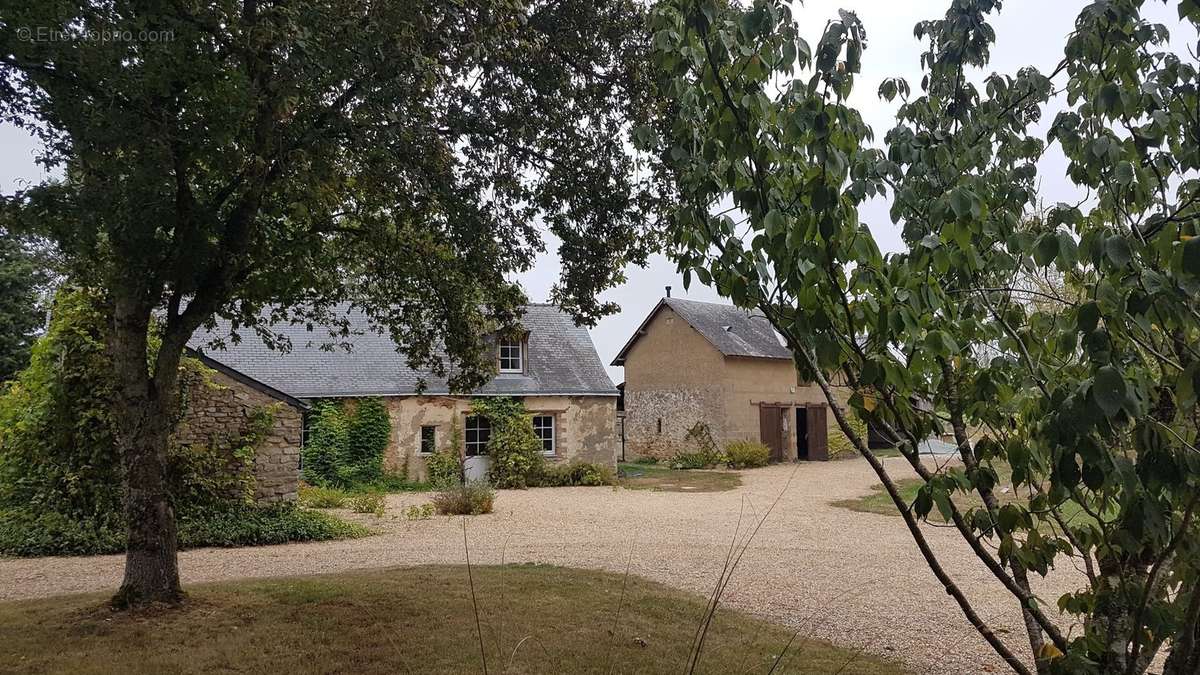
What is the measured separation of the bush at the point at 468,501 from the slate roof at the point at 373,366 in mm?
3546

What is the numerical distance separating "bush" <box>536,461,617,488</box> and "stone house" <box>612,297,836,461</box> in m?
7.05

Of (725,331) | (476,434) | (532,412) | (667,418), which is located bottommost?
(476,434)

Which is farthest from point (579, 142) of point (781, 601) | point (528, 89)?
point (781, 601)

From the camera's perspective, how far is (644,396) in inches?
1169

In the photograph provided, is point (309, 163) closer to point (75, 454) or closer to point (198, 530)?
point (198, 530)

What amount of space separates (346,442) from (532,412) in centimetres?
512

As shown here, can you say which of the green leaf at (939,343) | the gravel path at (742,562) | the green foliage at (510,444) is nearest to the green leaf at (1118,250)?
the green leaf at (939,343)

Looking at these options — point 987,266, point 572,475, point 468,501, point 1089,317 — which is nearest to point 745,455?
point 572,475

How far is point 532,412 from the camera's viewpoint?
2175cm

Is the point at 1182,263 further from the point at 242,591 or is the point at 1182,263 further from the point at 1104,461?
the point at 242,591

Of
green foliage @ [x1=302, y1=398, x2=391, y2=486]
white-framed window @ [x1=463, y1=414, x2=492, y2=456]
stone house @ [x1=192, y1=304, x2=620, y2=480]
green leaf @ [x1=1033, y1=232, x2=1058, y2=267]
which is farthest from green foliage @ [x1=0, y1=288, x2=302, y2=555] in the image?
green leaf @ [x1=1033, y1=232, x2=1058, y2=267]

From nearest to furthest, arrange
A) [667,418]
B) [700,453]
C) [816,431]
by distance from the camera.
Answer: [700,453]
[667,418]
[816,431]

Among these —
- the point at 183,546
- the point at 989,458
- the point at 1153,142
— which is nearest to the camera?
the point at 1153,142

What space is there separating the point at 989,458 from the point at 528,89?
6078 millimetres
